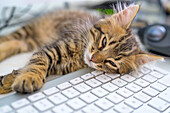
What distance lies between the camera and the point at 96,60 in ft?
2.75

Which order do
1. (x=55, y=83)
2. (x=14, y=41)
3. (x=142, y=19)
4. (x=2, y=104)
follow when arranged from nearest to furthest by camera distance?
(x=2, y=104) < (x=55, y=83) < (x=14, y=41) < (x=142, y=19)

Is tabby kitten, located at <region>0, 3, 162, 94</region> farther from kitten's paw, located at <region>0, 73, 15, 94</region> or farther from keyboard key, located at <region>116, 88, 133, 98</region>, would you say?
keyboard key, located at <region>116, 88, 133, 98</region>

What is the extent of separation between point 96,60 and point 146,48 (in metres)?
0.40

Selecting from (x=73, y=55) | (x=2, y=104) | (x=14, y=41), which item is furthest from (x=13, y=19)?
(x=2, y=104)

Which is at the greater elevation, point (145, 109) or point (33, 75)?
point (33, 75)

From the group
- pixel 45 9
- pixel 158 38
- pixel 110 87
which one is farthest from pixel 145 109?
pixel 45 9

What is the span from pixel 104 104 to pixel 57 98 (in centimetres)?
16

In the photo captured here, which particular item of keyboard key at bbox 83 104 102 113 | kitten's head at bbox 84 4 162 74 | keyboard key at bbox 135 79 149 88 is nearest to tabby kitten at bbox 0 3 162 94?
kitten's head at bbox 84 4 162 74

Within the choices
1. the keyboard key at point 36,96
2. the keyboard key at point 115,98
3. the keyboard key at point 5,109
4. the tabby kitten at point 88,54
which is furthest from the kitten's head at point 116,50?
the keyboard key at point 5,109

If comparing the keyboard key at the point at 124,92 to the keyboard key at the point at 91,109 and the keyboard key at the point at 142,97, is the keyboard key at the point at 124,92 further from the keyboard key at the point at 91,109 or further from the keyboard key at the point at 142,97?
the keyboard key at the point at 91,109

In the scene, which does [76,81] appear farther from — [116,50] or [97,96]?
[116,50]

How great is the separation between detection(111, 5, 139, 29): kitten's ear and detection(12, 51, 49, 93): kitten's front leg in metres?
0.42

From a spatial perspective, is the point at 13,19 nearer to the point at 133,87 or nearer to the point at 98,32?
the point at 98,32

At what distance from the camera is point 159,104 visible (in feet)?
1.88
